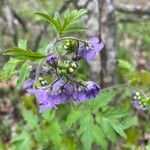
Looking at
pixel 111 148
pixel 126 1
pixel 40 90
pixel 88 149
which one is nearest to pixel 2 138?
pixel 111 148

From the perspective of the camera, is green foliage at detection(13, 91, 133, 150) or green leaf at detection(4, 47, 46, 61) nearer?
green leaf at detection(4, 47, 46, 61)

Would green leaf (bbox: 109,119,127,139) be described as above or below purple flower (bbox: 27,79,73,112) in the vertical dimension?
below

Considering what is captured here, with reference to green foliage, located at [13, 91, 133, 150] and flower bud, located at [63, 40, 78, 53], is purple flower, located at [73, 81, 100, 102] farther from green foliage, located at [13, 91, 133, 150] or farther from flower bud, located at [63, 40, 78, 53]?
green foliage, located at [13, 91, 133, 150]

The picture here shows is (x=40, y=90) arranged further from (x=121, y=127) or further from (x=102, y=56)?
(x=102, y=56)

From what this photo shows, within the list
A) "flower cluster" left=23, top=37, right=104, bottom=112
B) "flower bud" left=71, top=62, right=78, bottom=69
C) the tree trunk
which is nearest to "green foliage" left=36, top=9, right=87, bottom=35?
"flower cluster" left=23, top=37, right=104, bottom=112

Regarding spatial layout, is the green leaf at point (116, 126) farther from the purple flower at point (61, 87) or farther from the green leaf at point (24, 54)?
the green leaf at point (24, 54)

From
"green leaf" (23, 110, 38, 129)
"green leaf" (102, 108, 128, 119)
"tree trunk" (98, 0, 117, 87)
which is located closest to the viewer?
"green leaf" (102, 108, 128, 119)

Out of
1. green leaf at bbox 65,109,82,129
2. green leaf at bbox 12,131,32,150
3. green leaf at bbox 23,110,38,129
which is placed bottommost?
green leaf at bbox 12,131,32,150

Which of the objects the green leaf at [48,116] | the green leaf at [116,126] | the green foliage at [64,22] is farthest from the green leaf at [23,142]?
the green foliage at [64,22]
